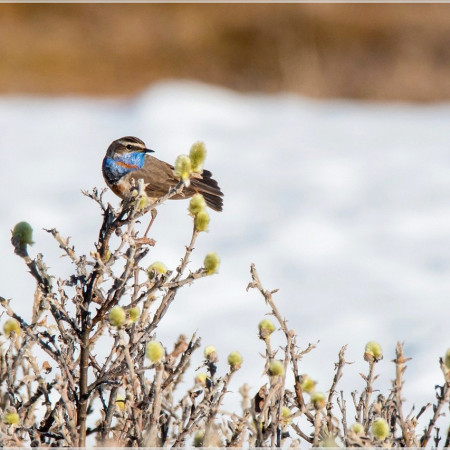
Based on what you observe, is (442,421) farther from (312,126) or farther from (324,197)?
(312,126)

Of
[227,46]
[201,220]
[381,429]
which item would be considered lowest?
[381,429]

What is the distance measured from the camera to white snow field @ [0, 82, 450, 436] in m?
3.98

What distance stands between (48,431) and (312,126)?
6.23m

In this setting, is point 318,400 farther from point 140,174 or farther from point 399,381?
point 140,174

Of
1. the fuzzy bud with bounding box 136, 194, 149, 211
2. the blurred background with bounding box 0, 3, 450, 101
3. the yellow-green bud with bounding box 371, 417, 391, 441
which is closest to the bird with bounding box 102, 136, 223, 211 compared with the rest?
the fuzzy bud with bounding box 136, 194, 149, 211

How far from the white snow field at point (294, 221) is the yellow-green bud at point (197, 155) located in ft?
4.32

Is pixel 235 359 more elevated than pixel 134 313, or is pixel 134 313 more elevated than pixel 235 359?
pixel 134 313

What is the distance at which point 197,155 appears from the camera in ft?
7.98

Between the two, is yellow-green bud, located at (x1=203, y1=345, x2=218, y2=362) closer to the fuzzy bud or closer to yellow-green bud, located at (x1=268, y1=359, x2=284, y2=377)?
yellow-green bud, located at (x1=268, y1=359, x2=284, y2=377)

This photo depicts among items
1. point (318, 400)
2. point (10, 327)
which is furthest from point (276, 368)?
point (10, 327)

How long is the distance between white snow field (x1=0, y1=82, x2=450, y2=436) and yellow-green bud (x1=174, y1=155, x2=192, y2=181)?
131 cm

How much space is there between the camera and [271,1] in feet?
65.0

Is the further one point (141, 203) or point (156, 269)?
point (156, 269)

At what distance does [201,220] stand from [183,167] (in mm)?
189
